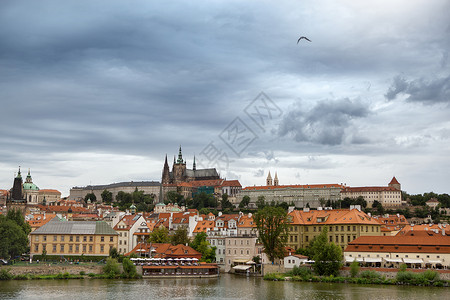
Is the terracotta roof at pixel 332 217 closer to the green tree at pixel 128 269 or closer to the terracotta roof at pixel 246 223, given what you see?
the terracotta roof at pixel 246 223

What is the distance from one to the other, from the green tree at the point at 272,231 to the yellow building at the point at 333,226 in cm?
767

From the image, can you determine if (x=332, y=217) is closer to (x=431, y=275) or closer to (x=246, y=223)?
(x=246, y=223)

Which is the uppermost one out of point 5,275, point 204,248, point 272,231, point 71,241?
point 272,231

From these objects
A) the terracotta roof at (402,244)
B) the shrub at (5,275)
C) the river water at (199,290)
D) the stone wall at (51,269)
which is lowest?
the river water at (199,290)

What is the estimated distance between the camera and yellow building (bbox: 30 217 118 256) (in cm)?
7369

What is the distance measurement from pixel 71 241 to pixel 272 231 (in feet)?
82.4

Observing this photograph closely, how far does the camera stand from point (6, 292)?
52.1 metres

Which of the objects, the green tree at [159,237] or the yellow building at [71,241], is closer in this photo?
the yellow building at [71,241]

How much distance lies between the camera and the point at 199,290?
181 ft

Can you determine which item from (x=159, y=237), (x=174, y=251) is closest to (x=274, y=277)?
(x=174, y=251)

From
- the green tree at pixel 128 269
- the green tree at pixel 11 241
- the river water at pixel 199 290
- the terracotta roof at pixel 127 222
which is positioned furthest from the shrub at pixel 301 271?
the green tree at pixel 11 241

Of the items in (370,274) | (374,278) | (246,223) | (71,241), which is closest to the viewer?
(374,278)

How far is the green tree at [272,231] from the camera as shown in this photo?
2717 inches

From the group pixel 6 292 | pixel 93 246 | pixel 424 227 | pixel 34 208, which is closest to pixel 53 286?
pixel 6 292
